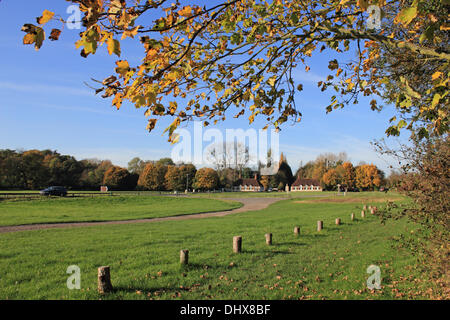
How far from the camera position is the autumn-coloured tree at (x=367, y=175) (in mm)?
79750

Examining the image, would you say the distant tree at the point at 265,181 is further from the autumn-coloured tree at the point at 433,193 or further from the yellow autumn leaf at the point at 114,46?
the yellow autumn leaf at the point at 114,46

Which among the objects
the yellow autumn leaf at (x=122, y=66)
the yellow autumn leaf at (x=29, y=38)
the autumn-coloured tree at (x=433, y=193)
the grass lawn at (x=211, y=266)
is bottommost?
the grass lawn at (x=211, y=266)

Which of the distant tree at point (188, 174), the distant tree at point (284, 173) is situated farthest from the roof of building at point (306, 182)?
the distant tree at point (188, 174)

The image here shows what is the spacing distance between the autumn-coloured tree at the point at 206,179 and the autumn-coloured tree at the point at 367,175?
42599 millimetres

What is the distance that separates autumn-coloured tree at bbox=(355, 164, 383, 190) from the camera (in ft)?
262

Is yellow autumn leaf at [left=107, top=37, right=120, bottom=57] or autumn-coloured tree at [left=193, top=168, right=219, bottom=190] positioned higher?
yellow autumn leaf at [left=107, top=37, right=120, bottom=57]

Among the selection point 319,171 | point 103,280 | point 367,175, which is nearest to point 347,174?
point 367,175

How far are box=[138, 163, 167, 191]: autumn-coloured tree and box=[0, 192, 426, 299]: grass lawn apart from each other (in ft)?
237

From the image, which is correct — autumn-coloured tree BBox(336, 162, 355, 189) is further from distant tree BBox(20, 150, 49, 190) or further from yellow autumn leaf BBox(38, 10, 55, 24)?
yellow autumn leaf BBox(38, 10, 55, 24)

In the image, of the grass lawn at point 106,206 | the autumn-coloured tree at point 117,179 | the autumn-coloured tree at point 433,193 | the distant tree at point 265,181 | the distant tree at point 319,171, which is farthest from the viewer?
the distant tree at point 265,181

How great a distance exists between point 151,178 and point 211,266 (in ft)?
262

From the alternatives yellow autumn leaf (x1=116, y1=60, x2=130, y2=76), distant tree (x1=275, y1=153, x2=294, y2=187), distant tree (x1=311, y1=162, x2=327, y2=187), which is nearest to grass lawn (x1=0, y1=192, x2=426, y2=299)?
yellow autumn leaf (x1=116, y1=60, x2=130, y2=76)

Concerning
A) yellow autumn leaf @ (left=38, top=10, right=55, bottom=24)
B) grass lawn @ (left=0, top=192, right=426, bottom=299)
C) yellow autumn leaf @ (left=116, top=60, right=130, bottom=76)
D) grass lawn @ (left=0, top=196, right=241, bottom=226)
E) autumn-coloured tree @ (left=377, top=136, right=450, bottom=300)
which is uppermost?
yellow autumn leaf @ (left=38, top=10, right=55, bottom=24)
